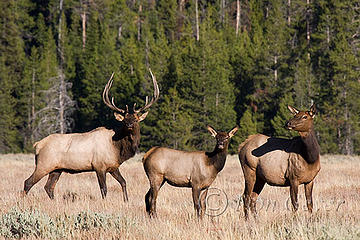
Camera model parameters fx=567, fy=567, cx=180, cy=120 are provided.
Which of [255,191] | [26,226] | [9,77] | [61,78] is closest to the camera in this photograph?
[26,226]

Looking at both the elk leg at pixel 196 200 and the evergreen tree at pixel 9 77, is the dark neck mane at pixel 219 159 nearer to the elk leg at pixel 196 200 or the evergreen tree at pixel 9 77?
the elk leg at pixel 196 200

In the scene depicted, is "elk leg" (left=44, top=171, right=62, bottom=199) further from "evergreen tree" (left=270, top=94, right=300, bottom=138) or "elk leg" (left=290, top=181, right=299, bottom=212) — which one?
"evergreen tree" (left=270, top=94, right=300, bottom=138)

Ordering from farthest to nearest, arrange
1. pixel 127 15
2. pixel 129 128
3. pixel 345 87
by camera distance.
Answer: pixel 127 15, pixel 345 87, pixel 129 128

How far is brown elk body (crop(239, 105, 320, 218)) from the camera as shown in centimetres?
866

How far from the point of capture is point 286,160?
29.3 feet

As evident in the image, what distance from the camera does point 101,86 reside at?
137ft

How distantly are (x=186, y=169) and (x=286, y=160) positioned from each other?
159cm

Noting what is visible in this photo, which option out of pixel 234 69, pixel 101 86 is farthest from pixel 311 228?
pixel 101 86

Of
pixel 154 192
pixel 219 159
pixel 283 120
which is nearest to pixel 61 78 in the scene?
pixel 283 120

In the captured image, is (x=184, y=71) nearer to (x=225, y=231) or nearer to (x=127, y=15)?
(x=127, y=15)

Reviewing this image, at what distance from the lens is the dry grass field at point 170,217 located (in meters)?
6.87

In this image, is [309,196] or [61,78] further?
[61,78]

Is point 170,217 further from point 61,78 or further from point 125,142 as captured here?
point 61,78

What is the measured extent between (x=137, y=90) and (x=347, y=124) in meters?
13.7
